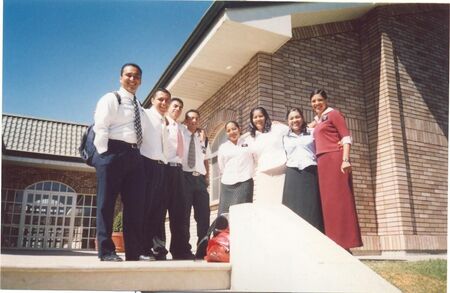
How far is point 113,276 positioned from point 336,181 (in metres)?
2.16

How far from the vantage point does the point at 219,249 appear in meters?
2.92

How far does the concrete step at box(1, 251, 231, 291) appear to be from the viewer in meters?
2.12

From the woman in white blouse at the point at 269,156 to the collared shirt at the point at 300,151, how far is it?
144 millimetres

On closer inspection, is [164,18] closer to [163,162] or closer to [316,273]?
[163,162]

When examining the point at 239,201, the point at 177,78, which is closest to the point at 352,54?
the point at 177,78

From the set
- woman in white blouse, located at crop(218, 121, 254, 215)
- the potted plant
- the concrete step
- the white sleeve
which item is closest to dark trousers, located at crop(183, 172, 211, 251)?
woman in white blouse, located at crop(218, 121, 254, 215)

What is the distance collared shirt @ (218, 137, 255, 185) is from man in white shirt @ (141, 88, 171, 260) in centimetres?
73

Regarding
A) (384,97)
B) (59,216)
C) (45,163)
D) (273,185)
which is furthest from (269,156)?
(59,216)

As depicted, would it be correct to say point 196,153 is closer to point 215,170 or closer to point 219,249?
point 219,249

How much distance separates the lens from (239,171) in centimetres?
403

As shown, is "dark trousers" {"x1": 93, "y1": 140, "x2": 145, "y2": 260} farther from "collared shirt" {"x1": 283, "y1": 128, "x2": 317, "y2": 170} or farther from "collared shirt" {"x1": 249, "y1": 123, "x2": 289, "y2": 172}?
"collared shirt" {"x1": 283, "y1": 128, "x2": 317, "y2": 170}

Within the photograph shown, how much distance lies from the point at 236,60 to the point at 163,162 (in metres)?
3.21

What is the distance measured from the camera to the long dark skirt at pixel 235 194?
394 centimetres

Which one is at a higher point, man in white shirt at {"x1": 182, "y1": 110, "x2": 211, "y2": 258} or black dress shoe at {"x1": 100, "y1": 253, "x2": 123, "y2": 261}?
man in white shirt at {"x1": 182, "y1": 110, "x2": 211, "y2": 258}
